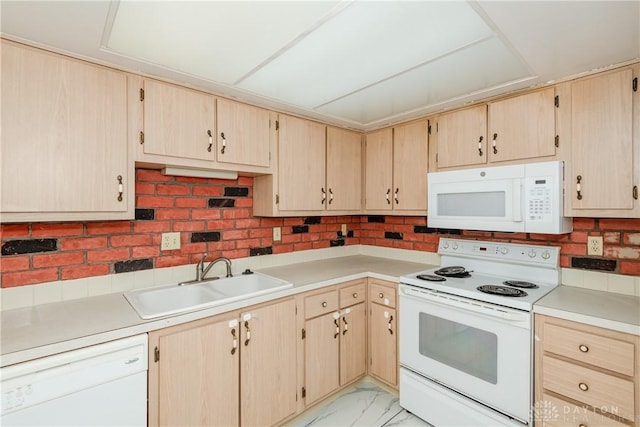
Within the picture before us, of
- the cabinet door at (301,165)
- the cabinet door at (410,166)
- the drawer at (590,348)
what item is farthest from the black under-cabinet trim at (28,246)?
the drawer at (590,348)

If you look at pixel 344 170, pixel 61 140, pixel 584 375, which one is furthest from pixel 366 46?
pixel 584 375

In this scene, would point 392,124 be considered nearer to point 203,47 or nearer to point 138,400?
point 203,47

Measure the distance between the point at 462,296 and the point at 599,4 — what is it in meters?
1.48

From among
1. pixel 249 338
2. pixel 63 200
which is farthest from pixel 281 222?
pixel 63 200

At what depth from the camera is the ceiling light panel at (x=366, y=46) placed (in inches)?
45.4

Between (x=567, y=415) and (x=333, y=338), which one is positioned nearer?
(x=567, y=415)

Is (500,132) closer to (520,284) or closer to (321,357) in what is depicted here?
(520,284)

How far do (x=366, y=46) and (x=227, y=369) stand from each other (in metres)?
1.81

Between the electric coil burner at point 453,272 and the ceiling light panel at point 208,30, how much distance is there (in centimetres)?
184

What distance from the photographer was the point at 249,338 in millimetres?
1731

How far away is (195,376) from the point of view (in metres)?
1.52

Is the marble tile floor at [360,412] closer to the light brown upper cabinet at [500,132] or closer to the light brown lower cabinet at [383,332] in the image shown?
the light brown lower cabinet at [383,332]

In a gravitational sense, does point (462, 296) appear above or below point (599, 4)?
below

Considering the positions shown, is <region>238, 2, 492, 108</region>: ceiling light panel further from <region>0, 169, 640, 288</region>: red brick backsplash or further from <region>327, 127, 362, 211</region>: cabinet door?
<region>0, 169, 640, 288</region>: red brick backsplash
